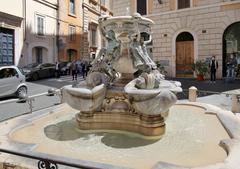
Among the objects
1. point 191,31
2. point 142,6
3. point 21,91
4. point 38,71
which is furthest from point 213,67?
point 38,71

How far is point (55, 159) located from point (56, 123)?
3.31m

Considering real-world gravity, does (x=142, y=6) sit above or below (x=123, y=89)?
above

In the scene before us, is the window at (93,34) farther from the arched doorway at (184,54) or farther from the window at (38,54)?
the arched doorway at (184,54)

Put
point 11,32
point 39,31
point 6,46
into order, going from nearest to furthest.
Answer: point 6,46, point 11,32, point 39,31

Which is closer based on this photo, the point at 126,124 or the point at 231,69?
the point at 126,124

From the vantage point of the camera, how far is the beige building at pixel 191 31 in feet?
60.0

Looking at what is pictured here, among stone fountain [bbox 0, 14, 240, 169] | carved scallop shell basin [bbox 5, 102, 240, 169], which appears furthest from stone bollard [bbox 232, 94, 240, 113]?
carved scallop shell basin [bbox 5, 102, 240, 169]

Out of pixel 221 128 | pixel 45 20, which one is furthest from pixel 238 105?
pixel 45 20

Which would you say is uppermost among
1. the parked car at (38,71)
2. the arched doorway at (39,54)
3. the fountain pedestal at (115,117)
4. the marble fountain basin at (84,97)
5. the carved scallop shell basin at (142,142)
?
the arched doorway at (39,54)

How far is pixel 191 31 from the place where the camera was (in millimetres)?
19453

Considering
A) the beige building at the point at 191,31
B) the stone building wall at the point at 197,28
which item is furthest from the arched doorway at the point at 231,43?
the stone building wall at the point at 197,28

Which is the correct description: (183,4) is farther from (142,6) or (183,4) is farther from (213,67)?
(213,67)

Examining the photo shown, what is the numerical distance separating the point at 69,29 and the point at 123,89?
2401 cm

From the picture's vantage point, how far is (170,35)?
2031 centimetres
